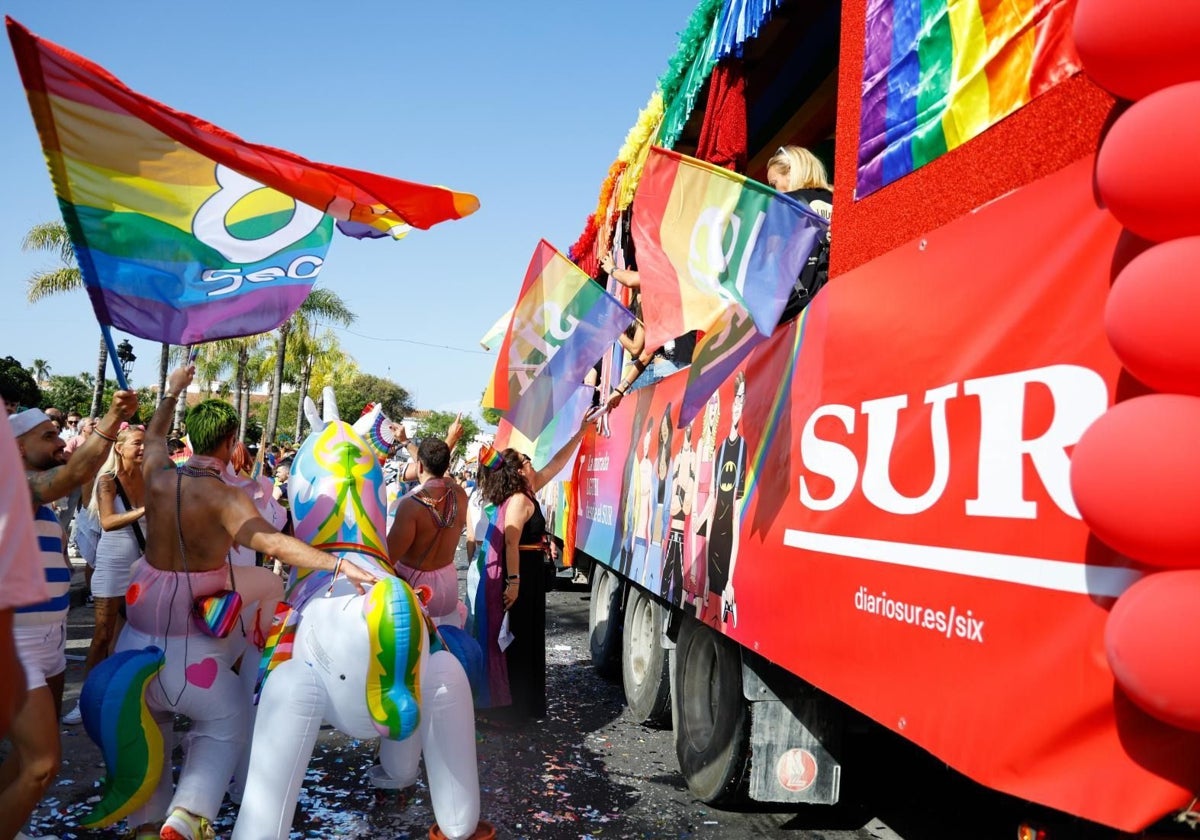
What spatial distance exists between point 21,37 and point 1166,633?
412 centimetres

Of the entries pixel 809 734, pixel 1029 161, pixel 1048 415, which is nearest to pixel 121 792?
Answer: pixel 809 734

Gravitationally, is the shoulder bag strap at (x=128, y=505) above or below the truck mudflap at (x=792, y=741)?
above

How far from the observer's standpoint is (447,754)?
3.52m

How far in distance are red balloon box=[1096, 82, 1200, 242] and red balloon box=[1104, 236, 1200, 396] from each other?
5cm

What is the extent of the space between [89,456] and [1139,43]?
3.97 m

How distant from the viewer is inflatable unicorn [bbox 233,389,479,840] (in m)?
3.26

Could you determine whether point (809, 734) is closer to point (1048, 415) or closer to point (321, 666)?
point (321, 666)

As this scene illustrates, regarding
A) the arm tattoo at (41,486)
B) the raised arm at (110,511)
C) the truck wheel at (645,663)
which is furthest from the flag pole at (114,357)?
the truck wheel at (645,663)

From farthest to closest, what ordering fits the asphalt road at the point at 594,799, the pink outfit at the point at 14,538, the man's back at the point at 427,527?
the man's back at the point at 427,527 → the asphalt road at the point at 594,799 → the pink outfit at the point at 14,538

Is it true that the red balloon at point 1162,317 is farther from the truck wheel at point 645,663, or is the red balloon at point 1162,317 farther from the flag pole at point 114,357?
the truck wheel at point 645,663

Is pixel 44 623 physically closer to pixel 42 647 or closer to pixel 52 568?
pixel 42 647

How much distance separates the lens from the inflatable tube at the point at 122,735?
3.72 metres

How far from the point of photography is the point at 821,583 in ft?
9.90

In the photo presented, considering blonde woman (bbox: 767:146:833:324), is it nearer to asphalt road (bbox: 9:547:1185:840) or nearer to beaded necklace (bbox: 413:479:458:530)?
asphalt road (bbox: 9:547:1185:840)
